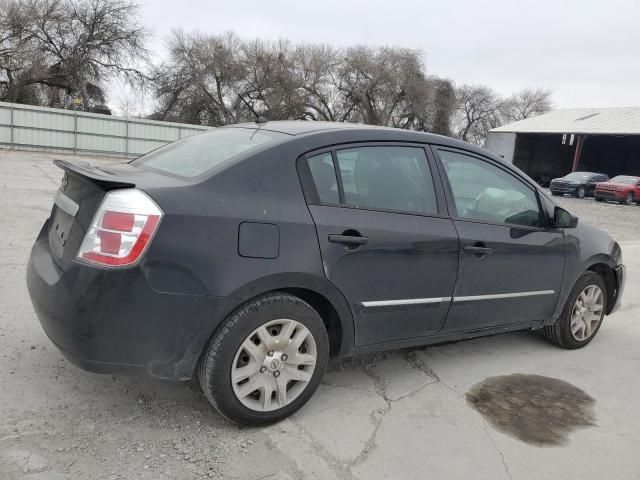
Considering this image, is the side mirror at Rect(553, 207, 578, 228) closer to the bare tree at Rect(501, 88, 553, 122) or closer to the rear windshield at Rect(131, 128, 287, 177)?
the rear windshield at Rect(131, 128, 287, 177)

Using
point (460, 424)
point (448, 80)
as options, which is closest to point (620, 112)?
point (448, 80)

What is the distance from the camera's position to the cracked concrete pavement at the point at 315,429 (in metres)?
2.52

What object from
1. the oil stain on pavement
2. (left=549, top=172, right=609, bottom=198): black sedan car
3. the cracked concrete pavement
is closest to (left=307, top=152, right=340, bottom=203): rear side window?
the cracked concrete pavement

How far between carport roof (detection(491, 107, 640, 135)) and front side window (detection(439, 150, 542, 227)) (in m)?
36.9

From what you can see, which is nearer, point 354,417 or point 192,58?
point 354,417

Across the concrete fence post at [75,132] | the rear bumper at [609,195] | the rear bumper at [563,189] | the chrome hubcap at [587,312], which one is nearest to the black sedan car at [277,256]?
the chrome hubcap at [587,312]

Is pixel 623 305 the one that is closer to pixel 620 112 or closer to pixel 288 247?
pixel 288 247

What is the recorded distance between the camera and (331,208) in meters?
2.90

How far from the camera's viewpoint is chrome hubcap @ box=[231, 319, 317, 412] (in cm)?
270

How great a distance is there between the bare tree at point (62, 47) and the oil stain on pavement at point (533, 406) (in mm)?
34321

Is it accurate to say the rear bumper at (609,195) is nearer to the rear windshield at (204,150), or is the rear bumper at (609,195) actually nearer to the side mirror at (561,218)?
the side mirror at (561,218)

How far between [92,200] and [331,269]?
4.00 ft

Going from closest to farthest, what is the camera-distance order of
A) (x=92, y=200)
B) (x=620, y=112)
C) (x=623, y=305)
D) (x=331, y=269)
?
(x=92, y=200)
(x=331, y=269)
(x=623, y=305)
(x=620, y=112)

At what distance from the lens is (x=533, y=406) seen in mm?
3373
